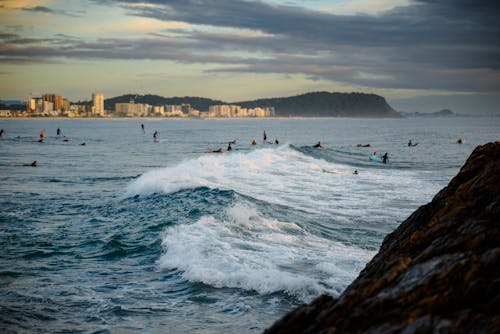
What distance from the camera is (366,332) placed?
184 inches

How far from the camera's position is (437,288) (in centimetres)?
482

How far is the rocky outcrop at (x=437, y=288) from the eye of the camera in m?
4.47

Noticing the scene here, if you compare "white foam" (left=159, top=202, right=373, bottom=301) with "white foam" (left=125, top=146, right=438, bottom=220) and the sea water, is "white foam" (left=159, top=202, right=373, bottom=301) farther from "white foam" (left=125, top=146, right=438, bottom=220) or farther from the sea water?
"white foam" (left=125, top=146, right=438, bottom=220)

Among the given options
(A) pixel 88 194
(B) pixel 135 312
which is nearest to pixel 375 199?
(A) pixel 88 194

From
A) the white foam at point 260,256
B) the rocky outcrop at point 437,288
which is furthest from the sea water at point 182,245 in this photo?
the rocky outcrop at point 437,288

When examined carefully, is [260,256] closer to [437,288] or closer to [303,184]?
[437,288]

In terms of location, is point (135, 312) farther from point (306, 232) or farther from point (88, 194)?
point (88, 194)

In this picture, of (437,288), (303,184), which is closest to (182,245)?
(437,288)

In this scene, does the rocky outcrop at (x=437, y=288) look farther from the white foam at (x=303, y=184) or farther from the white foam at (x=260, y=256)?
the white foam at (x=303, y=184)

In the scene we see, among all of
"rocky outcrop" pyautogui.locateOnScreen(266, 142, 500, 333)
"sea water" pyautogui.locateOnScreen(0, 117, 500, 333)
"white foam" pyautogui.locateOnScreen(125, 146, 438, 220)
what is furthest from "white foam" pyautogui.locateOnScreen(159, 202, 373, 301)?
"rocky outcrop" pyautogui.locateOnScreen(266, 142, 500, 333)

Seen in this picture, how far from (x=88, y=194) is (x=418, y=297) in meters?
24.5

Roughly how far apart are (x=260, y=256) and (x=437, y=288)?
9.39 meters

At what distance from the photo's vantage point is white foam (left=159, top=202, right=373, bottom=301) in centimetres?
1175

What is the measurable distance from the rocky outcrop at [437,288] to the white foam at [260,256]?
539cm
